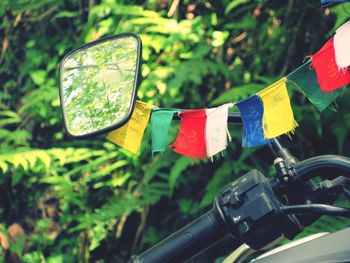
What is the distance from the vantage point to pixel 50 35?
3.87m

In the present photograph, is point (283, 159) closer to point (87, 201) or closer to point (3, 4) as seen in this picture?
point (87, 201)

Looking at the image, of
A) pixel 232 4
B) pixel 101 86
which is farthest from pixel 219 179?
pixel 101 86

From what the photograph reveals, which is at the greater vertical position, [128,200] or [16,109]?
[16,109]

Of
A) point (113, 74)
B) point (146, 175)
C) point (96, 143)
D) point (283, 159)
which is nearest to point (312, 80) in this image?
point (283, 159)

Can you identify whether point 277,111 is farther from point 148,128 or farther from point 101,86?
point 148,128

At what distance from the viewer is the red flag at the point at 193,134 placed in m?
1.44

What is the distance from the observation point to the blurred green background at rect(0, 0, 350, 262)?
10.2ft

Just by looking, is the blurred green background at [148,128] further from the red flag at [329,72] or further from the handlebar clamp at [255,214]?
the handlebar clamp at [255,214]

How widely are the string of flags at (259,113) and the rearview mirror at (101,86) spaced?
0.28 ft

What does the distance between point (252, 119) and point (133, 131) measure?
0.79ft

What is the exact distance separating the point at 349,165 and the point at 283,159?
0.12 metres

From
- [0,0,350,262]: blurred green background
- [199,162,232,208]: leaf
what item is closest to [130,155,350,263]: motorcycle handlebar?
[0,0,350,262]: blurred green background

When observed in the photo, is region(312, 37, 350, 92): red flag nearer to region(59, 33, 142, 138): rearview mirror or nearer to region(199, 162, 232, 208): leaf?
region(59, 33, 142, 138): rearview mirror

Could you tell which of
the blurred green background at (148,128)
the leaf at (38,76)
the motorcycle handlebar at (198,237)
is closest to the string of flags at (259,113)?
the motorcycle handlebar at (198,237)
